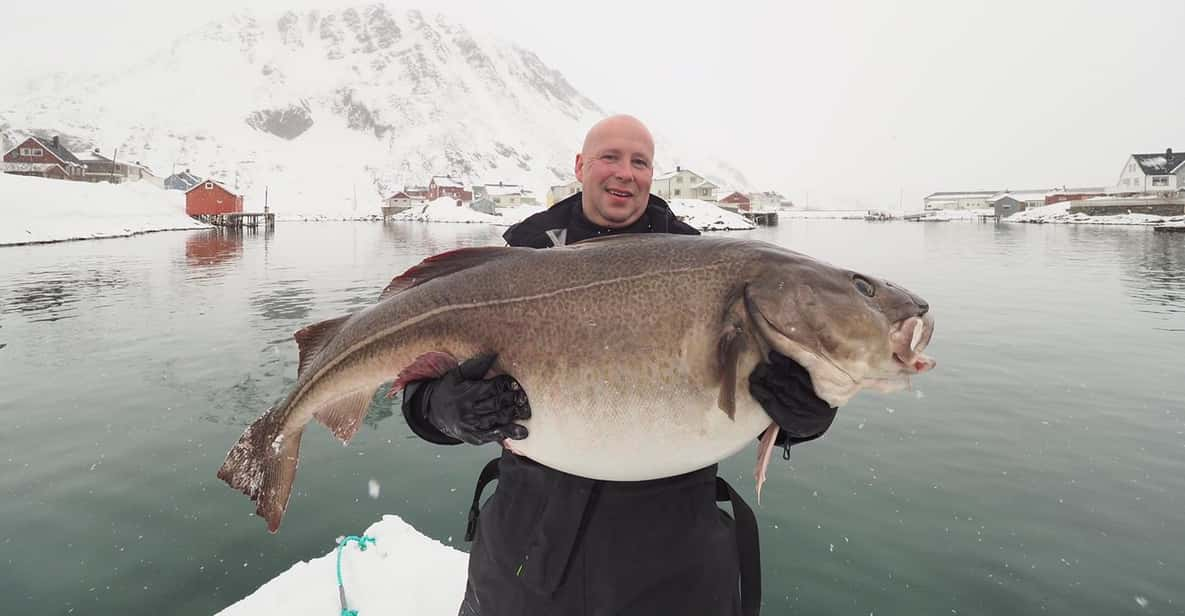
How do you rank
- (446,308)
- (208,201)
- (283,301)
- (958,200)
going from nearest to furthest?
(446,308) → (283,301) → (208,201) → (958,200)

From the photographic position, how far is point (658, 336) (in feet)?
7.20

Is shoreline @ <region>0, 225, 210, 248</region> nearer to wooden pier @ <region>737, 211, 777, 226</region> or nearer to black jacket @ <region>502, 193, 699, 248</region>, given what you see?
black jacket @ <region>502, 193, 699, 248</region>

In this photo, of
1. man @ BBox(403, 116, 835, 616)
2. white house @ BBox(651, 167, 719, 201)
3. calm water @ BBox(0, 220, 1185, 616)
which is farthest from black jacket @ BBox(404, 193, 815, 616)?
white house @ BBox(651, 167, 719, 201)

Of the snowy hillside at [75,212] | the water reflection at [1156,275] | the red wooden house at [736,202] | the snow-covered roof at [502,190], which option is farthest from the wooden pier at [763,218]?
the snowy hillside at [75,212]

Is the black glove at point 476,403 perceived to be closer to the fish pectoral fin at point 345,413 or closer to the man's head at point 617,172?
the fish pectoral fin at point 345,413

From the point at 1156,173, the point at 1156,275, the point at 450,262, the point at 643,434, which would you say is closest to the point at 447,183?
the point at 1156,275

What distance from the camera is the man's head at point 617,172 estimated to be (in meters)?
3.06

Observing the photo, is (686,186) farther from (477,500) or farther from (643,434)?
(643,434)

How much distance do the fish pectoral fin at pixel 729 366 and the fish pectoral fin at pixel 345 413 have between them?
1.61 meters

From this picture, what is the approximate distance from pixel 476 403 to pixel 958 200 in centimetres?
18229

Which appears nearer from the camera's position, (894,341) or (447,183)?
(894,341)

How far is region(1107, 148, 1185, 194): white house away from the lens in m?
85.6

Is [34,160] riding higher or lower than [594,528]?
higher

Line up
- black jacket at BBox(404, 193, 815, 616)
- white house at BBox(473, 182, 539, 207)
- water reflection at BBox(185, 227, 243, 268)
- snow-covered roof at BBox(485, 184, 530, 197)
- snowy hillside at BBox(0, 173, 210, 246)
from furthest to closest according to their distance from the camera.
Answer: snow-covered roof at BBox(485, 184, 530, 197), white house at BBox(473, 182, 539, 207), snowy hillside at BBox(0, 173, 210, 246), water reflection at BBox(185, 227, 243, 268), black jacket at BBox(404, 193, 815, 616)
